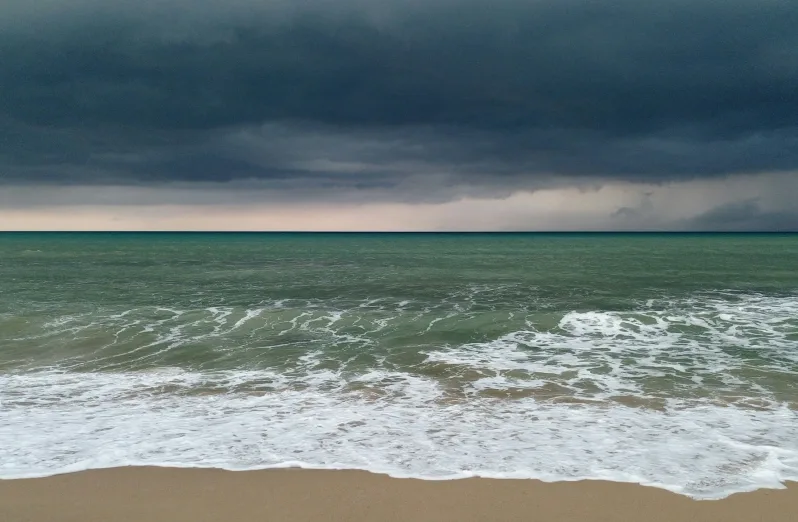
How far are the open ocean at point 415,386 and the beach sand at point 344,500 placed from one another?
36cm

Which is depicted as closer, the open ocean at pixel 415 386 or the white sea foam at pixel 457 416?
the white sea foam at pixel 457 416

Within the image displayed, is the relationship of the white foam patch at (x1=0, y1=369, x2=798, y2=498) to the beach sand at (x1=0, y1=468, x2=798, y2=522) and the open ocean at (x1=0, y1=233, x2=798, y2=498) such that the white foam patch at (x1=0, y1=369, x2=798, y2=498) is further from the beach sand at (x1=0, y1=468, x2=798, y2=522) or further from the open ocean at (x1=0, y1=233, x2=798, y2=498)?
the beach sand at (x1=0, y1=468, x2=798, y2=522)

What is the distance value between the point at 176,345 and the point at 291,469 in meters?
10.6

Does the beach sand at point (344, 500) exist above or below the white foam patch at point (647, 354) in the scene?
above

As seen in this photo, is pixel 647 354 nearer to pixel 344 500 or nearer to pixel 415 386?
pixel 415 386

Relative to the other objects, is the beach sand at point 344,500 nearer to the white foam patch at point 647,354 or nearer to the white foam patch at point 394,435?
the white foam patch at point 394,435

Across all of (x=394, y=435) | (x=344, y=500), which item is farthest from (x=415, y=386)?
(x=344, y=500)

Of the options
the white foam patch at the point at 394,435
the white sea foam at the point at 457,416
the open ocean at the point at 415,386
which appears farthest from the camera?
the open ocean at the point at 415,386

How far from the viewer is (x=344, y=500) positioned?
273 inches

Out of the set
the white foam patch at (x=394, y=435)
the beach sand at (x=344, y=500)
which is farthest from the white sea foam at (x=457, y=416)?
the beach sand at (x=344, y=500)

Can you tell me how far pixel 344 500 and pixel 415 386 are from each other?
5.61 m

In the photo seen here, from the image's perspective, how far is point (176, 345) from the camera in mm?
16969

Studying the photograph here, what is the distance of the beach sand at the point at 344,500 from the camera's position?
21.4ft

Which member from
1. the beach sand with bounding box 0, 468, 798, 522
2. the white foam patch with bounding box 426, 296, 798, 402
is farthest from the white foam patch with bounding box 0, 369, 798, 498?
the white foam patch with bounding box 426, 296, 798, 402
